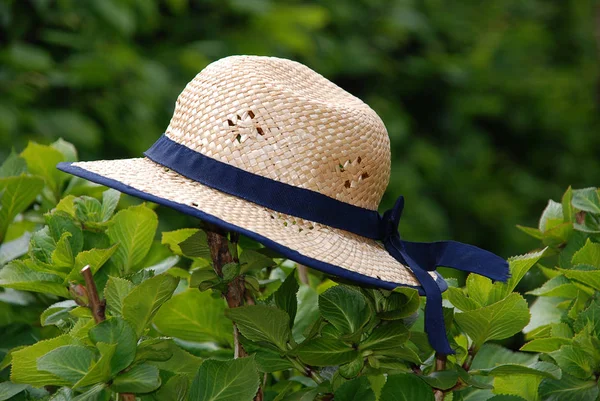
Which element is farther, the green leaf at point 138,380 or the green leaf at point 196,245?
the green leaf at point 196,245

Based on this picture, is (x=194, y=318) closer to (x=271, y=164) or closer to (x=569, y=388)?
(x=271, y=164)

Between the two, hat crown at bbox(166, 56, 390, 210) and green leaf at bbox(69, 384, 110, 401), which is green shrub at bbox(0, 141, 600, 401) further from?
hat crown at bbox(166, 56, 390, 210)

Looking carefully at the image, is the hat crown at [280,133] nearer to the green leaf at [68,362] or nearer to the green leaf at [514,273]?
the green leaf at [514,273]

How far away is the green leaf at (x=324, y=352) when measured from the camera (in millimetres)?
1006

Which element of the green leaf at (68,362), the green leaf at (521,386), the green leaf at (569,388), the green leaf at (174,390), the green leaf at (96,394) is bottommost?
the green leaf at (521,386)

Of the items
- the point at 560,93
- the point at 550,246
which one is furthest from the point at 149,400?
the point at 560,93

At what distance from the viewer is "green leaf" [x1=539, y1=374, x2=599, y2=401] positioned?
42.5 inches

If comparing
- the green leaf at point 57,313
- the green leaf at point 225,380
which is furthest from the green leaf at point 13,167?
the green leaf at point 225,380

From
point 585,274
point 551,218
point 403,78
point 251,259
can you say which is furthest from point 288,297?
point 403,78

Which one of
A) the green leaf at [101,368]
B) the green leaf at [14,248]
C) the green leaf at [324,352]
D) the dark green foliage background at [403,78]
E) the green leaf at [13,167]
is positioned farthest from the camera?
the dark green foliage background at [403,78]

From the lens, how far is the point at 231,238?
112cm

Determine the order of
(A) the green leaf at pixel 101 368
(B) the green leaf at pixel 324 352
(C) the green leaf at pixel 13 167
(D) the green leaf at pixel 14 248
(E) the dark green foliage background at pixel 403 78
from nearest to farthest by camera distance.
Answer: (A) the green leaf at pixel 101 368
(B) the green leaf at pixel 324 352
(D) the green leaf at pixel 14 248
(C) the green leaf at pixel 13 167
(E) the dark green foliage background at pixel 403 78

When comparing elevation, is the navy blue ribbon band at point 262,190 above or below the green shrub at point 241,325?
above

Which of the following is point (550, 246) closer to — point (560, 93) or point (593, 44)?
point (560, 93)
